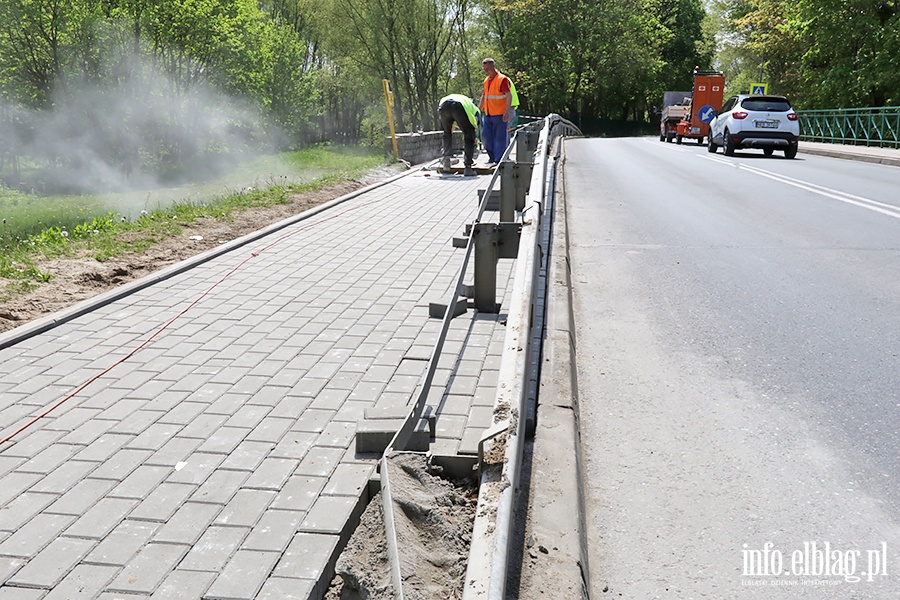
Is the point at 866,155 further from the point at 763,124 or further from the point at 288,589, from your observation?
the point at 288,589

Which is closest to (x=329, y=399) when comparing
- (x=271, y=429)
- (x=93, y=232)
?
(x=271, y=429)

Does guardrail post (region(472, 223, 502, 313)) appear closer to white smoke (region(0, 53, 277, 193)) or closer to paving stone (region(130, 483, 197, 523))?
paving stone (region(130, 483, 197, 523))

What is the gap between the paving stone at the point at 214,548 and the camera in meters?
2.95

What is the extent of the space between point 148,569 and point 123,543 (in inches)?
9.8

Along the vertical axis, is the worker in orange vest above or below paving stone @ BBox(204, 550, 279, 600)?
above

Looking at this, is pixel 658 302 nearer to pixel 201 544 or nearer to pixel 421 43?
pixel 201 544

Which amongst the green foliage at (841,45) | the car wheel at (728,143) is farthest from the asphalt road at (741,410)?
the green foliage at (841,45)

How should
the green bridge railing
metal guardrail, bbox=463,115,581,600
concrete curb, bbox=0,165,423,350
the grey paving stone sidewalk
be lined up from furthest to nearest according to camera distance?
the green bridge railing → concrete curb, bbox=0,165,423,350 → the grey paving stone sidewalk → metal guardrail, bbox=463,115,581,600

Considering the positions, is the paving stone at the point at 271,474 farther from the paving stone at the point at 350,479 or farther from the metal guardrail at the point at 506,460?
the metal guardrail at the point at 506,460

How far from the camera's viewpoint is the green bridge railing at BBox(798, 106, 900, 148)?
87.7 feet

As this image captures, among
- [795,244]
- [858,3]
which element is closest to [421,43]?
[858,3]

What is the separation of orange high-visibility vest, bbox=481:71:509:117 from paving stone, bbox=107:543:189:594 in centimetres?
1300

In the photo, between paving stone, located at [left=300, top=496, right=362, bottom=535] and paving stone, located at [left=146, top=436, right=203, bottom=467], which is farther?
paving stone, located at [left=146, top=436, right=203, bottom=467]

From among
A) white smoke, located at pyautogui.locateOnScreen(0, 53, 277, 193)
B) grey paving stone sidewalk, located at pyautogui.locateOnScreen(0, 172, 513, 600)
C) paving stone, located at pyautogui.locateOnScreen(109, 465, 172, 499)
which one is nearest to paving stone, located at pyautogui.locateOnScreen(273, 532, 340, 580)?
grey paving stone sidewalk, located at pyautogui.locateOnScreen(0, 172, 513, 600)
